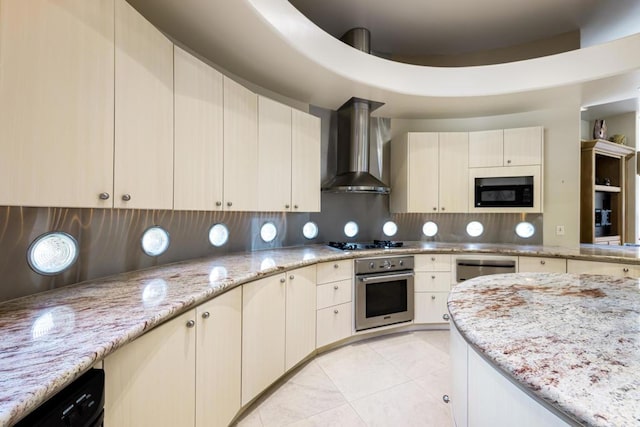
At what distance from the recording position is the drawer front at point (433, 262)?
2930 millimetres

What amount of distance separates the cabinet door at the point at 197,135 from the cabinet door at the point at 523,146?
3.15m

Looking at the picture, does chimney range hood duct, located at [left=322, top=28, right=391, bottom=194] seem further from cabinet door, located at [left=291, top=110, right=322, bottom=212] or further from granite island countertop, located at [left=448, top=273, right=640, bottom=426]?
granite island countertop, located at [left=448, top=273, right=640, bottom=426]

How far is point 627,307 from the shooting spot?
Answer: 1.12m

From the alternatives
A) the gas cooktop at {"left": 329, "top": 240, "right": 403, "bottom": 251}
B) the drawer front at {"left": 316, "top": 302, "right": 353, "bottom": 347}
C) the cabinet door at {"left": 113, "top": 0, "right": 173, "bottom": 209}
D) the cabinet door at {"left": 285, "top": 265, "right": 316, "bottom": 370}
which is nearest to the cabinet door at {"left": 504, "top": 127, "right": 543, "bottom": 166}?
the gas cooktop at {"left": 329, "top": 240, "right": 403, "bottom": 251}

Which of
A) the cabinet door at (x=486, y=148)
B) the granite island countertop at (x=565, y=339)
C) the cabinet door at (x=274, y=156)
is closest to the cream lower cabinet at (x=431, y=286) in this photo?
the cabinet door at (x=486, y=148)

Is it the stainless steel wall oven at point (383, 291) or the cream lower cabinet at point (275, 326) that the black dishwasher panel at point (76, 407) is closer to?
the cream lower cabinet at point (275, 326)

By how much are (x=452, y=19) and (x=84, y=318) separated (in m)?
3.78

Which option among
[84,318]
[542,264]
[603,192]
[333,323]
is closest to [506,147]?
[542,264]

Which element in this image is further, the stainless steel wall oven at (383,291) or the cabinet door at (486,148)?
the cabinet door at (486,148)

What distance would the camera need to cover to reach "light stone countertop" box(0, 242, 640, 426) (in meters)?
0.60

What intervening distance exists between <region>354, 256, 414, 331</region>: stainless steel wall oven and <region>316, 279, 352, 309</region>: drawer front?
11cm

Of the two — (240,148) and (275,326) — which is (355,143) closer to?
(240,148)

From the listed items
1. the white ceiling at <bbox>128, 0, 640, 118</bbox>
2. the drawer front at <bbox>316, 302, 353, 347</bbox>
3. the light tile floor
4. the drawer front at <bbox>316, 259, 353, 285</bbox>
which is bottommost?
the light tile floor

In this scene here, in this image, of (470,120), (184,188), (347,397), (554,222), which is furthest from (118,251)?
(554,222)
